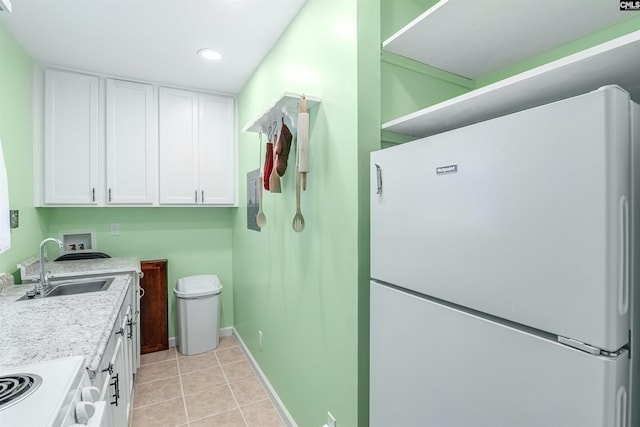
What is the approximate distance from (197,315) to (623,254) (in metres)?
3.04

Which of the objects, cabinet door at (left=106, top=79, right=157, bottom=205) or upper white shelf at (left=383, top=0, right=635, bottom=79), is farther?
cabinet door at (left=106, top=79, right=157, bottom=205)

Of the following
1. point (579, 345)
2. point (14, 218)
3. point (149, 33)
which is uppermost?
point (149, 33)

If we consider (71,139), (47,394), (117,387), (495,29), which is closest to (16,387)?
(47,394)

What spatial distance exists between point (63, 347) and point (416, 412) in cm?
128

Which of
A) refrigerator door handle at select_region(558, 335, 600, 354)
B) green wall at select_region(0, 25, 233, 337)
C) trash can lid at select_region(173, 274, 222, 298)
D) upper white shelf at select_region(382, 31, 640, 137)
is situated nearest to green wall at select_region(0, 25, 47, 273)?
green wall at select_region(0, 25, 233, 337)

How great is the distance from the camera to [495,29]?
1.17 m

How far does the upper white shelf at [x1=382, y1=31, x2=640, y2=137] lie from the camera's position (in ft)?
2.22

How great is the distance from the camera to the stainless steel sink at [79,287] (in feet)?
6.32

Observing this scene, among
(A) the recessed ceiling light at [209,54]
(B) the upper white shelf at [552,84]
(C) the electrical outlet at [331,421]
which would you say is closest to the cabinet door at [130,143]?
(A) the recessed ceiling light at [209,54]

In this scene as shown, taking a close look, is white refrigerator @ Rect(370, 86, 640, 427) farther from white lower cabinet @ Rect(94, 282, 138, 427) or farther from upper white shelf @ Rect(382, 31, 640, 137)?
white lower cabinet @ Rect(94, 282, 138, 427)

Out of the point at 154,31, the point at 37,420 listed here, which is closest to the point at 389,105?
the point at 37,420

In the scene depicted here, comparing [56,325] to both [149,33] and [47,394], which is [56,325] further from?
[149,33]

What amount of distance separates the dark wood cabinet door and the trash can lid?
0.52 ft

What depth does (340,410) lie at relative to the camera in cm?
139
